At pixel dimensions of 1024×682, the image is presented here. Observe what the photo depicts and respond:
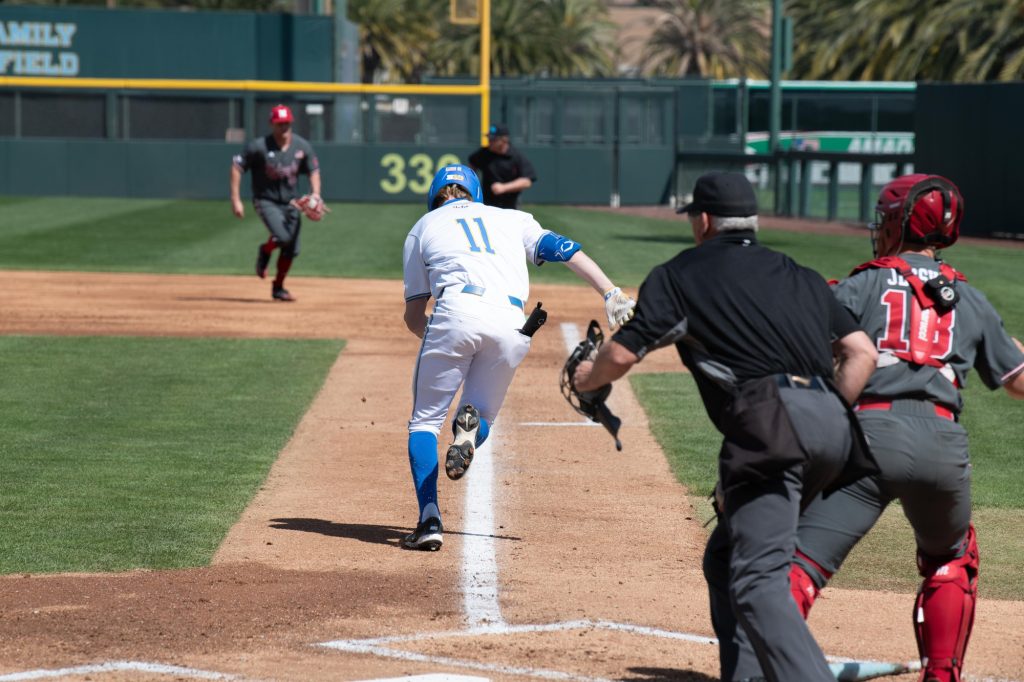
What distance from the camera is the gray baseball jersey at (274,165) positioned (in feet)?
52.1

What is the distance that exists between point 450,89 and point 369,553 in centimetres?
3219

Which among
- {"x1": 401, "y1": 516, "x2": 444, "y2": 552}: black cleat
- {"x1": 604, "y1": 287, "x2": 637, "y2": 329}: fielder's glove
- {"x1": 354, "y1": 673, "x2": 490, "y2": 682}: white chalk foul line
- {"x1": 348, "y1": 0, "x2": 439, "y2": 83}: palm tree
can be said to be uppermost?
{"x1": 348, "y1": 0, "x2": 439, "y2": 83}: palm tree

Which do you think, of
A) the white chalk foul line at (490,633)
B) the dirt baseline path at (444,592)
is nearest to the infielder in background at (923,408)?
the dirt baseline path at (444,592)

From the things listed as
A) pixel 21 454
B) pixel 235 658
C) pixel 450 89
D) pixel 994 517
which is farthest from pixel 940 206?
pixel 450 89

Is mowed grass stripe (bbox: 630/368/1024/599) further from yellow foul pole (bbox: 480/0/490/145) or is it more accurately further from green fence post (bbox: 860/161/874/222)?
yellow foul pole (bbox: 480/0/490/145)

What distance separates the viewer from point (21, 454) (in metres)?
9.17

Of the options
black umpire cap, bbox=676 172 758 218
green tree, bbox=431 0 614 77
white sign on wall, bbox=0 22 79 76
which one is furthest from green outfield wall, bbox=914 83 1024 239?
green tree, bbox=431 0 614 77

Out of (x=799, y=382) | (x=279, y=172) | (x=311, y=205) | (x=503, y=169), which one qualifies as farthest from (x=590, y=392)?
(x=503, y=169)

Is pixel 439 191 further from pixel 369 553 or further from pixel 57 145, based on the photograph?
pixel 57 145

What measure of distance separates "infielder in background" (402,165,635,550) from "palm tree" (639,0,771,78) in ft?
189

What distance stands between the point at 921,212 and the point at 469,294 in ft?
8.63

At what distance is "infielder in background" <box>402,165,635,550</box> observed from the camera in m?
7.04

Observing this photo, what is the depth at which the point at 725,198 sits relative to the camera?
189 inches

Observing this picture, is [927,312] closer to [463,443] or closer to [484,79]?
[463,443]
